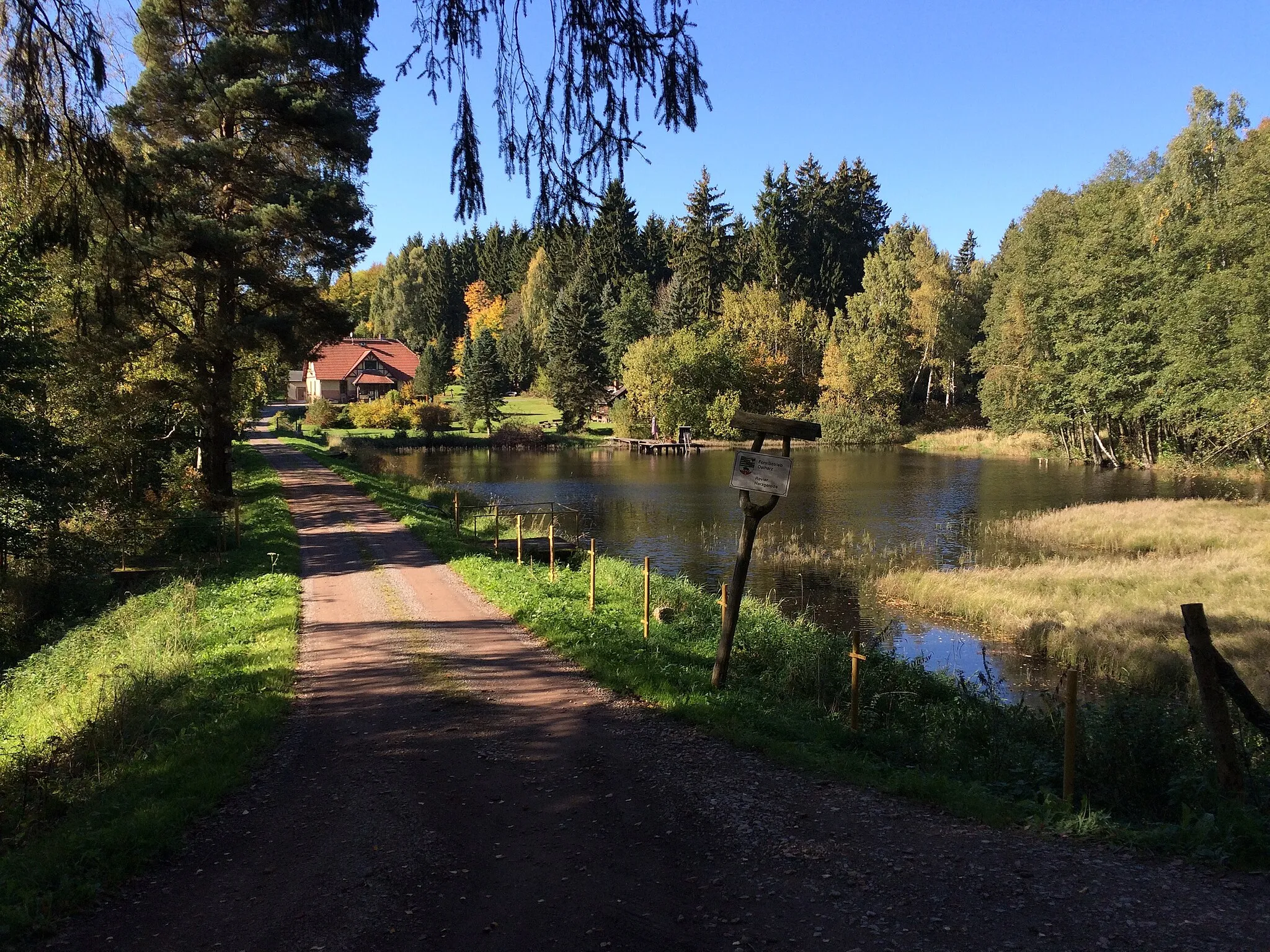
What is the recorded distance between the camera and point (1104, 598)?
18.2m

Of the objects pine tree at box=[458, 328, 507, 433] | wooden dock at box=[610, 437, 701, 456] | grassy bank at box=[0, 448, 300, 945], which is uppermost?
pine tree at box=[458, 328, 507, 433]

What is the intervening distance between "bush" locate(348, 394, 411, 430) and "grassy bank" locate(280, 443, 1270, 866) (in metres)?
60.8

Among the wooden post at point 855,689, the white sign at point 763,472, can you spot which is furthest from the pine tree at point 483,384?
the wooden post at point 855,689

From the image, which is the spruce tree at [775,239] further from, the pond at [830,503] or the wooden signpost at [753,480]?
the wooden signpost at [753,480]

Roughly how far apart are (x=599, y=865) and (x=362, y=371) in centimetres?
9131

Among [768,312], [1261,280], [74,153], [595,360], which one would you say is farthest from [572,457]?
[74,153]

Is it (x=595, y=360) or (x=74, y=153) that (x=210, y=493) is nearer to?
(x=74, y=153)

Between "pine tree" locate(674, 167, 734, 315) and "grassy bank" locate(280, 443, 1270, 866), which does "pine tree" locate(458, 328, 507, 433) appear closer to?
"pine tree" locate(674, 167, 734, 315)

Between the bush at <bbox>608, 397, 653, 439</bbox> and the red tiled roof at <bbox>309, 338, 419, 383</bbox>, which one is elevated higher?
the red tiled roof at <bbox>309, 338, 419, 383</bbox>

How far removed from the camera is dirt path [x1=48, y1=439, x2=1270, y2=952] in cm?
479

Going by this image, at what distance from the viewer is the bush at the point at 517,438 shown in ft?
230

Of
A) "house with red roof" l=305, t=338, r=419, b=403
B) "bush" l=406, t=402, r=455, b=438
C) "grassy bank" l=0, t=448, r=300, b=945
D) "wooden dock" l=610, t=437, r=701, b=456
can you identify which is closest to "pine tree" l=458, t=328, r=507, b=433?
"bush" l=406, t=402, r=455, b=438

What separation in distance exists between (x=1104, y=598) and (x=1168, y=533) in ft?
32.7

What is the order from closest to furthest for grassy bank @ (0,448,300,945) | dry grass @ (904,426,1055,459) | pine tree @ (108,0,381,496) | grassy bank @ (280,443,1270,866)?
1. grassy bank @ (0,448,300,945)
2. grassy bank @ (280,443,1270,866)
3. pine tree @ (108,0,381,496)
4. dry grass @ (904,426,1055,459)
